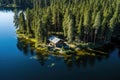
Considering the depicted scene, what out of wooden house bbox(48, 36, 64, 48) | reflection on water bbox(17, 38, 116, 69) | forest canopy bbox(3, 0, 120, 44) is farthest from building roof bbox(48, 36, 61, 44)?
reflection on water bbox(17, 38, 116, 69)

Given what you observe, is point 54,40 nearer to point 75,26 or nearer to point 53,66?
point 75,26

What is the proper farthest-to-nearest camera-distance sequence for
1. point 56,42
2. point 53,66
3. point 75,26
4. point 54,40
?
point 75,26 < point 54,40 < point 56,42 < point 53,66

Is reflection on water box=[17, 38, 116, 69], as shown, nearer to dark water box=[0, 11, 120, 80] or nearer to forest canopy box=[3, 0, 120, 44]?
dark water box=[0, 11, 120, 80]

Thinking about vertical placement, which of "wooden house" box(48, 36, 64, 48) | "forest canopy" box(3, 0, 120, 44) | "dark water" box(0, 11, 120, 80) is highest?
"forest canopy" box(3, 0, 120, 44)

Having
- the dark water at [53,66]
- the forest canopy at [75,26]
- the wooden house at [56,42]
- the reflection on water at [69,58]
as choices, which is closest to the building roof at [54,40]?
the wooden house at [56,42]

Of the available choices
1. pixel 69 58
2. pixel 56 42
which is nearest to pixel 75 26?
pixel 56 42

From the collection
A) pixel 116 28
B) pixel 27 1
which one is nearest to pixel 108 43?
pixel 116 28

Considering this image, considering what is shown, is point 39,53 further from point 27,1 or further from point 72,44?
point 27,1

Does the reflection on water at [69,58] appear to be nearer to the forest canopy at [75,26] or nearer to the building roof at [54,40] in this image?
the building roof at [54,40]
